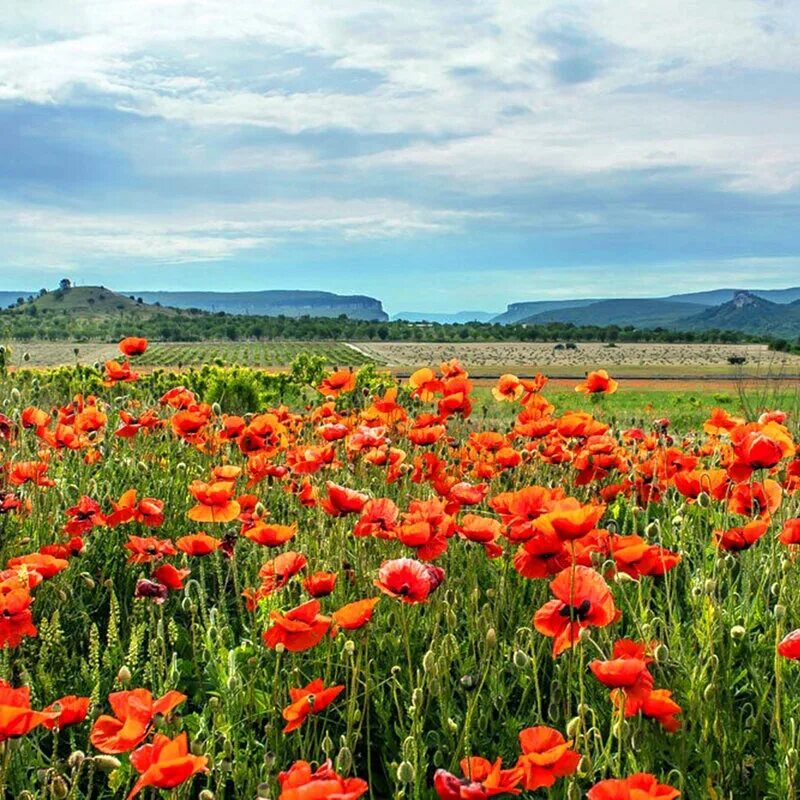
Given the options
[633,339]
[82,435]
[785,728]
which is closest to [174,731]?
[785,728]

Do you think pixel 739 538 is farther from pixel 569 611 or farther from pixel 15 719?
pixel 15 719

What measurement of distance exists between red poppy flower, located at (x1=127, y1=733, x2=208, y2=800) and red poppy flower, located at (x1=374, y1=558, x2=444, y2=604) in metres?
0.67

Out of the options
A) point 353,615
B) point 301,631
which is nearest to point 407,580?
point 353,615

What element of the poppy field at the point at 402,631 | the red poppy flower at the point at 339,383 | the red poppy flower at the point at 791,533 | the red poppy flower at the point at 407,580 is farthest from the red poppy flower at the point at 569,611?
the red poppy flower at the point at 339,383

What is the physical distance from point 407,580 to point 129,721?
65 centimetres

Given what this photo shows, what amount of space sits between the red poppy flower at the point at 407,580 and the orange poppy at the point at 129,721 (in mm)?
514

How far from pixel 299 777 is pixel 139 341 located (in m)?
4.04

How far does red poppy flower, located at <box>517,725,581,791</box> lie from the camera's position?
4.74ft

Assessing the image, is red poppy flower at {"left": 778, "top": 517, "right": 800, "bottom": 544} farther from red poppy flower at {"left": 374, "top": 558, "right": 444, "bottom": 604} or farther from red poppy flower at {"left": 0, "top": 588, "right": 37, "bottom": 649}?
red poppy flower at {"left": 0, "top": 588, "right": 37, "bottom": 649}

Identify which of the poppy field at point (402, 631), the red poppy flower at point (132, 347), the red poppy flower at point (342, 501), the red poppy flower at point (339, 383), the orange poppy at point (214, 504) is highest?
the red poppy flower at point (132, 347)

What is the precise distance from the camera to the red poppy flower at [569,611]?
194 cm

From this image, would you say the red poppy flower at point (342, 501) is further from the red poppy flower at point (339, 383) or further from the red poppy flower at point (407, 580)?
the red poppy flower at point (339, 383)

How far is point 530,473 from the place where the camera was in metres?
4.80

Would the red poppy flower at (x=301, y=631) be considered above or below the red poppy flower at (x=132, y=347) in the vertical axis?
below
